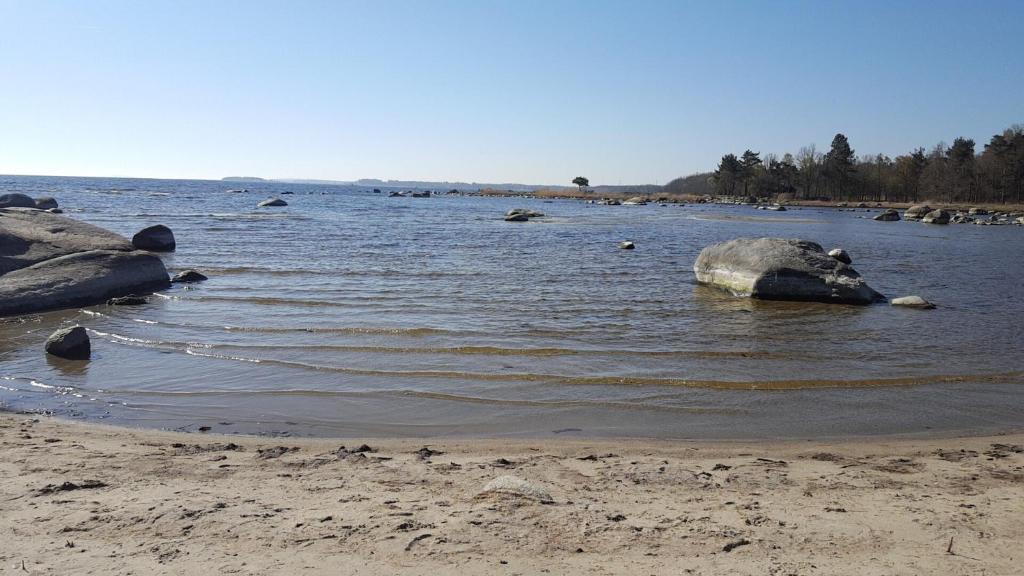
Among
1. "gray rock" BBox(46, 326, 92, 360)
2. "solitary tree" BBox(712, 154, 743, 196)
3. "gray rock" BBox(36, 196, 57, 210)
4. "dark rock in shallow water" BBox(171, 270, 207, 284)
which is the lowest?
"gray rock" BBox(46, 326, 92, 360)

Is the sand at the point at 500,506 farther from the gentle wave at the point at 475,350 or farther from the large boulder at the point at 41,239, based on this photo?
the large boulder at the point at 41,239

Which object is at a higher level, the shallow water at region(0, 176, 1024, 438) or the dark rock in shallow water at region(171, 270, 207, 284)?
the dark rock in shallow water at region(171, 270, 207, 284)

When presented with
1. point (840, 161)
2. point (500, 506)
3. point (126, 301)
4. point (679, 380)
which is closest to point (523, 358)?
point (679, 380)

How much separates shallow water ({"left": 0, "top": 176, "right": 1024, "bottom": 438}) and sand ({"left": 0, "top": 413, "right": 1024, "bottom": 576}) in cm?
84

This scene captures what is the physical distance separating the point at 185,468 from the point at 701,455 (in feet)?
15.7

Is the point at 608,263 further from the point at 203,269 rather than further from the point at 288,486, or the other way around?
the point at 288,486

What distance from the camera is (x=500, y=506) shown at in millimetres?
4957

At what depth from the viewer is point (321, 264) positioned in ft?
71.2

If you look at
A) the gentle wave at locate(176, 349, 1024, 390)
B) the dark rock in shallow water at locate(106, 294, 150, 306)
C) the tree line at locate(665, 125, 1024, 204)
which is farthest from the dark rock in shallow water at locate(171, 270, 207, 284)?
the tree line at locate(665, 125, 1024, 204)

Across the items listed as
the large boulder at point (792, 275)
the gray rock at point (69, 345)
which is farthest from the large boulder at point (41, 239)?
the large boulder at point (792, 275)

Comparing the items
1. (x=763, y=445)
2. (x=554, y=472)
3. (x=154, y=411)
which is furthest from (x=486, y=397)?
(x=154, y=411)

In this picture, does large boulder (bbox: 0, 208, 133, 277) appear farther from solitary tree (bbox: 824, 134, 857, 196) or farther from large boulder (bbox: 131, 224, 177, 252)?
solitary tree (bbox: 824, 134, 857, 196)

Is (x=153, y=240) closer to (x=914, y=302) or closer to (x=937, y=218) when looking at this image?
(x=914, y=302)

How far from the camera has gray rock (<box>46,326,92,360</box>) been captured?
9828mm
